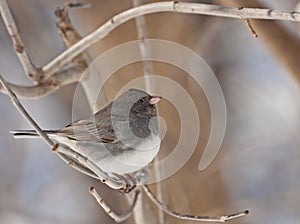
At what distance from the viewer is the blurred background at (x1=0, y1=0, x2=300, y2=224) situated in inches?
81.7

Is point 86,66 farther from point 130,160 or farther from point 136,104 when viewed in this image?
point 130,160

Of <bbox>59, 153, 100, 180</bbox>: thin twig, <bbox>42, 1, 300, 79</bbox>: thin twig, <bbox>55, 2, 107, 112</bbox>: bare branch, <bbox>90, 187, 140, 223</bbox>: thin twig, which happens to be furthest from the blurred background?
<bbox>59, 153, 100, 180</bbox>: thin twig

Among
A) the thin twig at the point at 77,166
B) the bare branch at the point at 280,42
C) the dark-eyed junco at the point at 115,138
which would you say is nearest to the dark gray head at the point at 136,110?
the dark-eyed junco at the point at 115,138

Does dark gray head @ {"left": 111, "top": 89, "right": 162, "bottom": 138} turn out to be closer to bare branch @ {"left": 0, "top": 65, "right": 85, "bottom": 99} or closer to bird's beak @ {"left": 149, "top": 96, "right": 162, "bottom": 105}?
bird's beak @ {"left": 149, "top": 96, "right": 162, "bottom": 105}

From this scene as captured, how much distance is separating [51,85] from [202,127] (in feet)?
2.62

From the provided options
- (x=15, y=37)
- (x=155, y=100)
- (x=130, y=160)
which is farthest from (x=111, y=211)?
(x=15, y=37)

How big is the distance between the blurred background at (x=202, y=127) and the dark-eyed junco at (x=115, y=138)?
519 mm

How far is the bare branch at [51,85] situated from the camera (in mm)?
1261

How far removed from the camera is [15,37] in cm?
124

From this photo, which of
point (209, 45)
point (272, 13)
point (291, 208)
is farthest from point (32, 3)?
point (272, 13)

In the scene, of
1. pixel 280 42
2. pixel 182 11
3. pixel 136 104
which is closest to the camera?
pixel 182 11

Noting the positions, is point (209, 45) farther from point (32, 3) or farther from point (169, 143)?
point (32, 3)

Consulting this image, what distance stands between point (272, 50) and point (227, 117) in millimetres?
694

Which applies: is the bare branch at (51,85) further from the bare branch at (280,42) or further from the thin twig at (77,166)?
the bare branch at (280,42)
